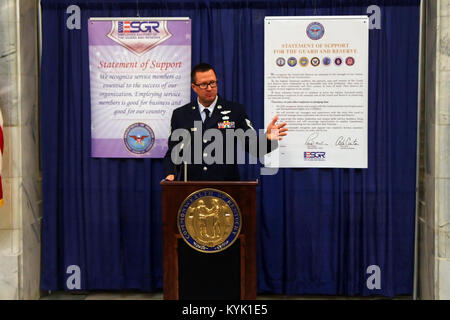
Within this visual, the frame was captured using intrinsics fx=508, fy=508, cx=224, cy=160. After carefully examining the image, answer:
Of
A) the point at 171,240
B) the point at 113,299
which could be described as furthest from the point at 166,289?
the point at 113,299

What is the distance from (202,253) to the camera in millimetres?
3260

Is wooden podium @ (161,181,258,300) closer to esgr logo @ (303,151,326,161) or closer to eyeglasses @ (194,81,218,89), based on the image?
eyeglasses @ (194,81,218,89)

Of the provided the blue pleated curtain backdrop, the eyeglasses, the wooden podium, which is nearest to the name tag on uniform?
the eyeglasses

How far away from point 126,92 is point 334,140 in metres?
1.74

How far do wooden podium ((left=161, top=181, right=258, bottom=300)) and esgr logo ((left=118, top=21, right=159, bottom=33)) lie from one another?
1.52m

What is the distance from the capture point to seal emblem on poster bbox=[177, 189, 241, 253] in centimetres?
323

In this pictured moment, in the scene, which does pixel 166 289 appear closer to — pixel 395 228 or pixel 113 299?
pixel 113 299

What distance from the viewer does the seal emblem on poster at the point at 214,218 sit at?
3.23 metres

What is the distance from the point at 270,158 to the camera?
13.6 ft

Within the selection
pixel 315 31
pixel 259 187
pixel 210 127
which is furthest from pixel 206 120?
pixel 315 31

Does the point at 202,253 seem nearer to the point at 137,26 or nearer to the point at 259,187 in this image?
the point at 259,187

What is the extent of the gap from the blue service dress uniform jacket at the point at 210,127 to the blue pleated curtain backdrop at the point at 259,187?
1.07 feet

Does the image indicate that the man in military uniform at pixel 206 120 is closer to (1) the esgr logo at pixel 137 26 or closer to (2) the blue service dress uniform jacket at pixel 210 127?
(2) the blue service dress uniform jacket at pixel 210 127

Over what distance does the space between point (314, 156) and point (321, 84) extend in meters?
0.58
